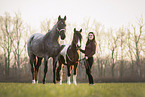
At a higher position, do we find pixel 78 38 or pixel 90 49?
pixel 78 38

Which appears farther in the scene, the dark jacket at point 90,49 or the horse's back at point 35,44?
the horse's back at point 35,44

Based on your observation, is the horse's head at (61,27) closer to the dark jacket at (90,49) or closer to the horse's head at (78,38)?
the horse's head at (78,38)

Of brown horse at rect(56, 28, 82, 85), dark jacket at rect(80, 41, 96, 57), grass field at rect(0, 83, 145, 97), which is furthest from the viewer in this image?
dark jacket at rect(80, 41, 96, 57)

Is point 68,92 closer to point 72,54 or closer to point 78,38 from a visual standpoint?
point 78,38

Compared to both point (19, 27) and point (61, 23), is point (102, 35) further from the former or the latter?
point (61, 23)

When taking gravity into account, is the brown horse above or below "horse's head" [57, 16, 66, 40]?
below

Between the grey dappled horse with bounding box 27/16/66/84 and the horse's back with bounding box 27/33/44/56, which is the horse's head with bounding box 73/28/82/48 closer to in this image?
the grey dappled horse with bounding box 27/16/66/84

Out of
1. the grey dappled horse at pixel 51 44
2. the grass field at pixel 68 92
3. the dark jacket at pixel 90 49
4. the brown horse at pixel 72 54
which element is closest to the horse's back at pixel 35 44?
the grey dappled horse at pixel 51 44

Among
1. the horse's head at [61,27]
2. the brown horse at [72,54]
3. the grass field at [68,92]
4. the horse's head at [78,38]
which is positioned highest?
the horse's head at [61,27]

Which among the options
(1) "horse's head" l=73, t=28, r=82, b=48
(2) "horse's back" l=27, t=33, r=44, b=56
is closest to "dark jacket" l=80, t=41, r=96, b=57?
(1) "horse's head" l=73, t=28, r=82, b=48

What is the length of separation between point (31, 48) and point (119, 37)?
3099 centimetres

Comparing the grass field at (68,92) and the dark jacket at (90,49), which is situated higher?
the dark jacket at (90,49)

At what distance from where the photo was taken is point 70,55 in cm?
761

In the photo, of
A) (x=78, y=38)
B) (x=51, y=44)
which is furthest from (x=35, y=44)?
(x=78, y=38)
